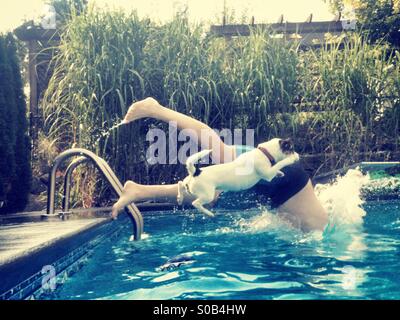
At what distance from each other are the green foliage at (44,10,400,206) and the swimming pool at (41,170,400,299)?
72.7 inches

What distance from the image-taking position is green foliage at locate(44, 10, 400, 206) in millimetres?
5684

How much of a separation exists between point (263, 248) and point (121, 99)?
2.91 metres

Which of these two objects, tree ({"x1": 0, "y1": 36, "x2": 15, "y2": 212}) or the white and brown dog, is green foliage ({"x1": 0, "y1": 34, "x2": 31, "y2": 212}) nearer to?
tree ({"x1": 0, "y1": 36, "x2": 15, "y2": 212})

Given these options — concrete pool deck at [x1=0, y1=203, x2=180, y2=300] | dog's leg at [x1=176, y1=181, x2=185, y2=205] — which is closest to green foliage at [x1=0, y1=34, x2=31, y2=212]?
concrete pool deck at [x1=0, y1=203, x2=180, y2=300]

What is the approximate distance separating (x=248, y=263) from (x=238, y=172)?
631 millimetres

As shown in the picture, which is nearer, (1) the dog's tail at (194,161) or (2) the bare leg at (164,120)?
(1) the dog's tail at (194,161)

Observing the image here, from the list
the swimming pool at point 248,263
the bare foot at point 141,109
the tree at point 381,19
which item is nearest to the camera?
the swimming pool at point 248,263

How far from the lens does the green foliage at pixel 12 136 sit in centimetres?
500

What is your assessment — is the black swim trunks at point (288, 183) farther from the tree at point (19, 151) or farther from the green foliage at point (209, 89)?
the tree at point (19, 151)

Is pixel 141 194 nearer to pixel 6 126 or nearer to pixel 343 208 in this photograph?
pixel 343 208

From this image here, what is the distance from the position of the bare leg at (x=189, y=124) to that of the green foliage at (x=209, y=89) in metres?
1.86

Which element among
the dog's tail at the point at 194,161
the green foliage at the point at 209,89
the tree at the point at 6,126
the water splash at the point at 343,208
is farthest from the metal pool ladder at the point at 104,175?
the green foliage at the point at 209,89

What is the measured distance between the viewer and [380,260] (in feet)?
9.07

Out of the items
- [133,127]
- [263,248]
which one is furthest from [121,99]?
[263,248]
